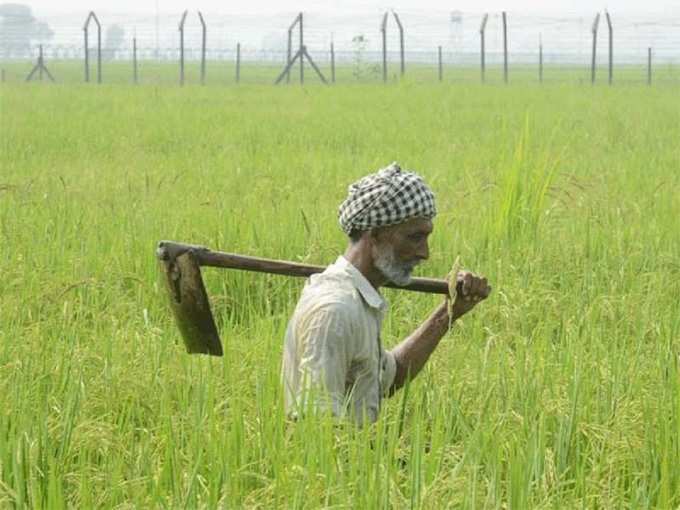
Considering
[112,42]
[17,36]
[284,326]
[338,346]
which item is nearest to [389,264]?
[338,346]

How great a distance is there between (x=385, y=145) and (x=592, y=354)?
25.0 ft

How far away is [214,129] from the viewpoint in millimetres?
13125

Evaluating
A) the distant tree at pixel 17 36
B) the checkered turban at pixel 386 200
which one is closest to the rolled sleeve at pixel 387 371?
the checkered turban at pixel 386 200

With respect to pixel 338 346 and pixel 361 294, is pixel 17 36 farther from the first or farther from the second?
pixel 338 346

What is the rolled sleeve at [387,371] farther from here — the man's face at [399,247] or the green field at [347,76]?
the green field at [347,76]

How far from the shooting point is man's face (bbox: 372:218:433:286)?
3.16 metres

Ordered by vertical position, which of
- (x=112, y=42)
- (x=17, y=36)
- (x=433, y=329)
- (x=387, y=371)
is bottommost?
(x=387, y=371)

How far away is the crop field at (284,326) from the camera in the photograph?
Result: 2.61 metres

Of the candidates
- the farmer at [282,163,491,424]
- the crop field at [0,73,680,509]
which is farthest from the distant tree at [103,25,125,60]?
the farmer at [282,163,491,424]

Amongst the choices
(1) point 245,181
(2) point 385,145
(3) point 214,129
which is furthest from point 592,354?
(3) point 214,129

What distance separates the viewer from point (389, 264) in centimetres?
317

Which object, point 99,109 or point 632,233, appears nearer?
point 632,233

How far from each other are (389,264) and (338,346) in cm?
26

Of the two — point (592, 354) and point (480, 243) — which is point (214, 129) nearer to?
point (480, 243)
